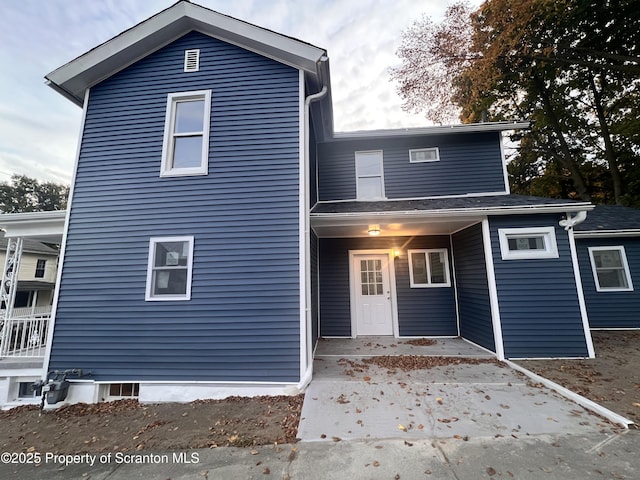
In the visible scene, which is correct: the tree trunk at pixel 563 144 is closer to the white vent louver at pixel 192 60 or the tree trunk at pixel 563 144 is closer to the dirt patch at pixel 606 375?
the dirt patch at pixel 606 375

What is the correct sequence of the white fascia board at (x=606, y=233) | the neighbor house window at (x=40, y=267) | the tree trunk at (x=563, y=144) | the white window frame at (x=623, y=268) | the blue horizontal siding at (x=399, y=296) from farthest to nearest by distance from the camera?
the neighbor house window at (x=40, y=267), the tree trunk at (x=563, y=144), the white window frame at (x=623, y=268), the white fascia board at (x=606, y=233), the blue horizontal siding at (x=399, y=296)

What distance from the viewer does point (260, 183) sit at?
462cm

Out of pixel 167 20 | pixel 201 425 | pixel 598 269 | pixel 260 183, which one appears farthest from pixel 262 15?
pixel 598 269

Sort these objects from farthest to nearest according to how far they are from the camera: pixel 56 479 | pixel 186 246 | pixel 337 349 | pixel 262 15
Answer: pixel 262 15, pixel 337 349, pixel 186 246, pixel 56 479

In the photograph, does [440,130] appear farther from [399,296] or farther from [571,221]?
[399,296]

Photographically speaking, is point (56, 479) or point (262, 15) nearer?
point (56, 479)

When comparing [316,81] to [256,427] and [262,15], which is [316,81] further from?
[256,427]

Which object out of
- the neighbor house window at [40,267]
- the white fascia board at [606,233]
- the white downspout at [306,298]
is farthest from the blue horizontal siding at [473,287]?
the neighbor house window at [40,267]

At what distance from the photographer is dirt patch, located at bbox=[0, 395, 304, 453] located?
301cm

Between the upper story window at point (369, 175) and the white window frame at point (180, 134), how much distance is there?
411 cm

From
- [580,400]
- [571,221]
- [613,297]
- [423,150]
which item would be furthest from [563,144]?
[580,400]

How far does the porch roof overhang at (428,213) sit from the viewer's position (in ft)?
16.5

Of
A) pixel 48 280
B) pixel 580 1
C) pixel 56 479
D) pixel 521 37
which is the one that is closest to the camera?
pixel 56 479

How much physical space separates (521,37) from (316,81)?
31.0 feet
